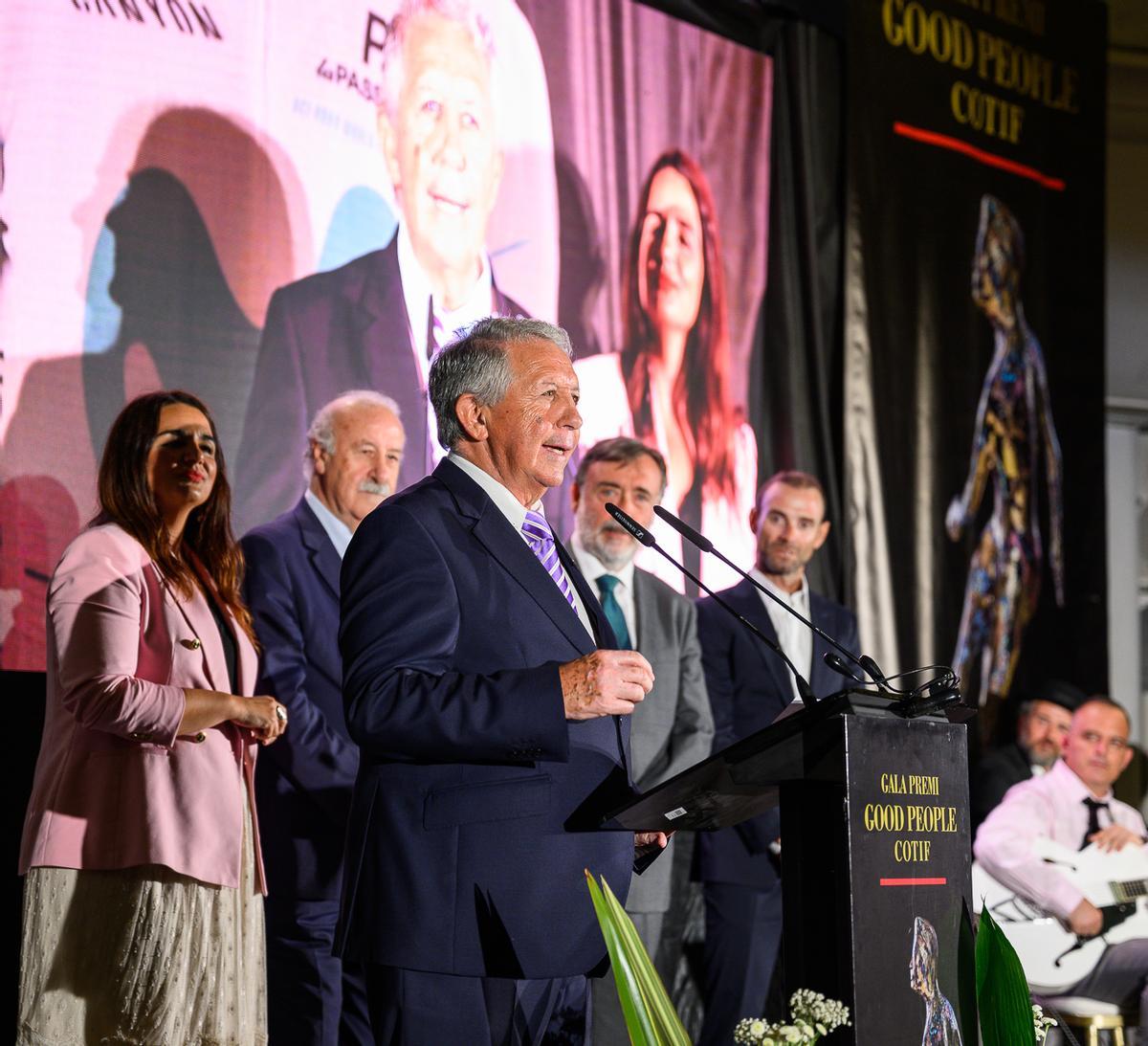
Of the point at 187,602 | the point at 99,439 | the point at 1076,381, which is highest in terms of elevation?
the point at 1076,381

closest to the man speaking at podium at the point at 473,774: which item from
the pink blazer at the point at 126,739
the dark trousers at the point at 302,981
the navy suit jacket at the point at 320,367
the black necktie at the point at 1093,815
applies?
the pink blazer at the point at 126,739

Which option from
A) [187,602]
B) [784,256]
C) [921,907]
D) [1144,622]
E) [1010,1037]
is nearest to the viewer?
[1010,1037]

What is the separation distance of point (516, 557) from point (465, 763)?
33 centimetres

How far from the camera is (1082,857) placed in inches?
209

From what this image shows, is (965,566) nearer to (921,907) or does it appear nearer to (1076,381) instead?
(1076,381)

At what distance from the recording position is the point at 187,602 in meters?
3.33

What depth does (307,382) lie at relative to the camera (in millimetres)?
4227

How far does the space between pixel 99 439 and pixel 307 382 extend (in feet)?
2.14

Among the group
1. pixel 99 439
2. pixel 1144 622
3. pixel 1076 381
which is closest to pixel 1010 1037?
pixel 99 439

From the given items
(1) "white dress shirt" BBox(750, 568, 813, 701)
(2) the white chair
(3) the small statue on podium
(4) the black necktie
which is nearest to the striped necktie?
(3) the small statue on podium

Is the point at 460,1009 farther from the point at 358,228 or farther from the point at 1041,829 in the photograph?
the point at 1041,829

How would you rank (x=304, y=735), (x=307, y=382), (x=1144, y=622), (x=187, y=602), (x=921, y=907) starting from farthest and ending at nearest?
(x=1144, y=622) → (x=307, y=382) → (x=304, y=735) → (x=187, y=602) → (x=921, y=907)

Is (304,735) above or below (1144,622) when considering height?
below

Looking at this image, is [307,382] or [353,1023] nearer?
[353,1023]
